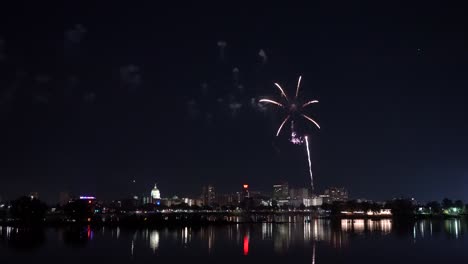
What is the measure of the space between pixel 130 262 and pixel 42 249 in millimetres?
10381

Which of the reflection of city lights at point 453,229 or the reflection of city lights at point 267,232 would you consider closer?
the reflection of city lights at point 267,232

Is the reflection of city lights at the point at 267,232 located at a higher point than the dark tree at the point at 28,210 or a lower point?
lower

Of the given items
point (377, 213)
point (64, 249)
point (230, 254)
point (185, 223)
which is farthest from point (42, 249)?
point (377, 213)

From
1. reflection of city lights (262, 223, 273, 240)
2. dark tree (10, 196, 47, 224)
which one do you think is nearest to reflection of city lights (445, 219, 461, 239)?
reflection of city lights (262, 223, 273, 240)

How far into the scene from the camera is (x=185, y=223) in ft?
255

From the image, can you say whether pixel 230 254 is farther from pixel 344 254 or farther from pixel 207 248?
pixel 344 254

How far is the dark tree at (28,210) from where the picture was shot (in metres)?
75.6

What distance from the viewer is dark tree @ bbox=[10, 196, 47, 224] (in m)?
75.6

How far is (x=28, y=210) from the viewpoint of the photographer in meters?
76.0

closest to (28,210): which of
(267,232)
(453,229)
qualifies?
(267,232)

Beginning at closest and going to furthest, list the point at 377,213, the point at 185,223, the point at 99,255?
1. the point at 99,255
2. the point at 185,223
3. the point at 377,213

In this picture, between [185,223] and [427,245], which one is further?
[185,223]

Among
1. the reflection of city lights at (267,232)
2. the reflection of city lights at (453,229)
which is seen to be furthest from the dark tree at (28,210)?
the reflection of city lights at (453,229)

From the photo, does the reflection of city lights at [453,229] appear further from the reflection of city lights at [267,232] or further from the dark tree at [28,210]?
the dark tree at [28,210]
